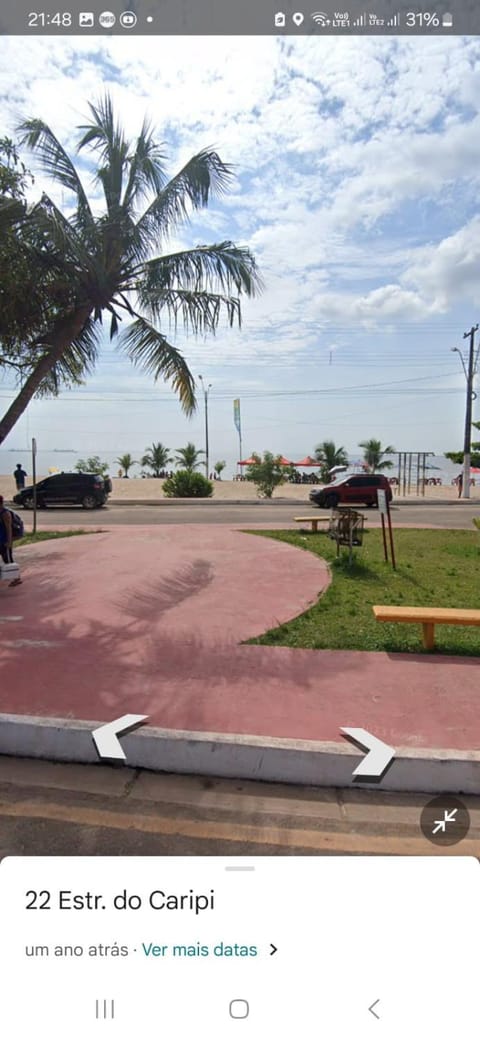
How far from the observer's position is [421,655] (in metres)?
4.92

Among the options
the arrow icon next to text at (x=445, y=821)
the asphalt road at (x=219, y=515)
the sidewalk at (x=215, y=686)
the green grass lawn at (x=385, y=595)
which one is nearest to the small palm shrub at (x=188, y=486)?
the asphalt road at (x=219, y=515)

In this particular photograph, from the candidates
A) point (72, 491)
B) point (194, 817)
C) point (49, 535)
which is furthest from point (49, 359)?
point (72, 491)

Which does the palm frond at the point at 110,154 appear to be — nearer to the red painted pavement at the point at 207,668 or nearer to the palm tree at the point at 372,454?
the red painted pavement at the point at 207,668

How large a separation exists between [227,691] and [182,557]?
19.6ft

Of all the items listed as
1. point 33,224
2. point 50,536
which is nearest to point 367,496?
point 50,536

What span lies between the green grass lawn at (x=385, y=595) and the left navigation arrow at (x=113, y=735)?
1.96 metres

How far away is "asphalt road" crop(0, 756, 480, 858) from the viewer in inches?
98.5

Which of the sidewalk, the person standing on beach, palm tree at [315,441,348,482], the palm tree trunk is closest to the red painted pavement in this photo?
the sidewalk

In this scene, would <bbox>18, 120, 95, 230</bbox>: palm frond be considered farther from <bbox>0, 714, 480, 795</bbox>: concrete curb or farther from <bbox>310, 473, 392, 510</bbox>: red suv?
<bbox>310, 473, 392, 510</bbox>: red suv

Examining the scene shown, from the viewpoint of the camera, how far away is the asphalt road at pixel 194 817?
98.5 inches

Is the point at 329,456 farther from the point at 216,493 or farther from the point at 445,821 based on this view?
the point at 445,821

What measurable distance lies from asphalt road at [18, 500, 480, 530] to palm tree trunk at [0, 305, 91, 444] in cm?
714

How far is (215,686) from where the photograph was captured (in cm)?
418
